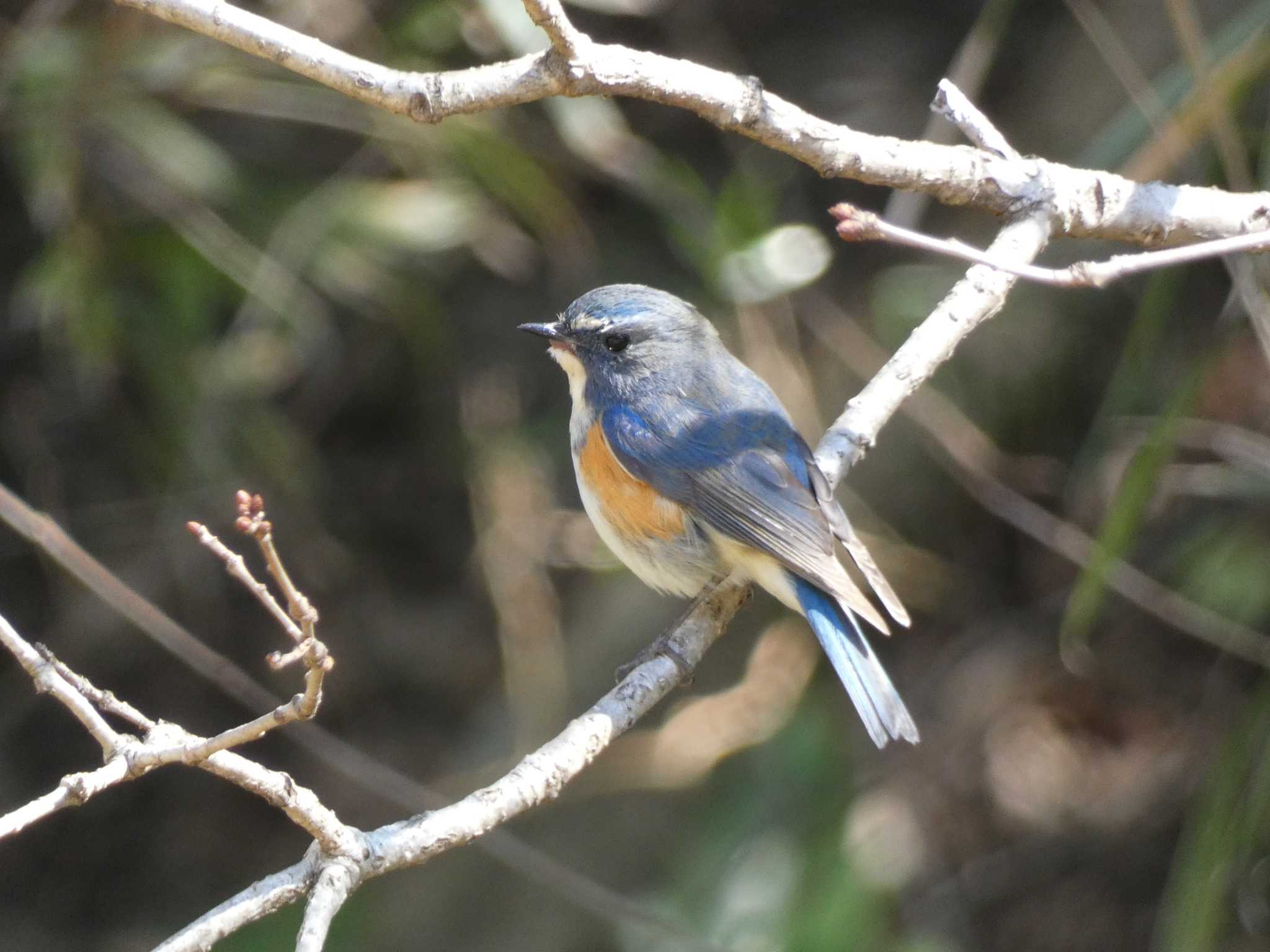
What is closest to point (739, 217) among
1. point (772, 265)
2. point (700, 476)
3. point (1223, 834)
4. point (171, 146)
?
point (772, 265)

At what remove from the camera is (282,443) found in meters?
4.38

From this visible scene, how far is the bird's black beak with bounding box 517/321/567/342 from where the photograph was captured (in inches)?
144

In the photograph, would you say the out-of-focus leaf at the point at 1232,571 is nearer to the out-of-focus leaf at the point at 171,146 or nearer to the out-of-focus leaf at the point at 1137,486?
the out-of-focus leaf at the point at 1137,486

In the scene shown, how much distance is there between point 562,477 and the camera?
15.3ft

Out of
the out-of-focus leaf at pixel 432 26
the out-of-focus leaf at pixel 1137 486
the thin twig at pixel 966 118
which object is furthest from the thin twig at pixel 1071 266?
the out-of-focus leaf at pixel 432 26

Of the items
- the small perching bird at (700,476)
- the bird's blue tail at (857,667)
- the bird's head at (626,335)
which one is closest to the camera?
the bird's blue tail at (857,667)

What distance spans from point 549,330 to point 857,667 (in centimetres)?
133

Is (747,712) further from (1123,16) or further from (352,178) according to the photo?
(1123,16)

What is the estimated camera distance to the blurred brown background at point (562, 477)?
3969 millimetres

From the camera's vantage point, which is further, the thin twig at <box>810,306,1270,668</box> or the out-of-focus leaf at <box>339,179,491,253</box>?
the out-of-focus leaf at <box>339,179,491,253</box>

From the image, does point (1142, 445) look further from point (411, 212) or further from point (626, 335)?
point (411, 212)

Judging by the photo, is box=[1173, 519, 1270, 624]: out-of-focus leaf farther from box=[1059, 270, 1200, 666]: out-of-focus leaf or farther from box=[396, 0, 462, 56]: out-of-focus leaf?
box=[396, 0, 462, 56]: out-of-focus leaf

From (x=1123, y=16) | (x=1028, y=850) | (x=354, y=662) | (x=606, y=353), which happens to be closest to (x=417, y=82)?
(x=606, y=353)

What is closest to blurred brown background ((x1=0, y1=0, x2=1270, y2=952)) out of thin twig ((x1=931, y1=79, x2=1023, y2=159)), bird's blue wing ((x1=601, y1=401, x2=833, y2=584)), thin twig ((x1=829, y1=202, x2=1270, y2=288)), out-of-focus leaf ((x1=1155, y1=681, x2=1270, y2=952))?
out-of-focus leaf ((x1=1155, y1=681, x2=1270, y2=952))
